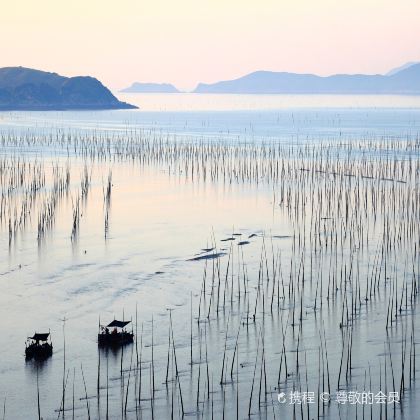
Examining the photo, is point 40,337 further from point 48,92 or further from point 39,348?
point 48,92

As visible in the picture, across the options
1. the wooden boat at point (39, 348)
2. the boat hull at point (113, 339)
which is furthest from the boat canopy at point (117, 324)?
the wooden boat at point (39, 348)

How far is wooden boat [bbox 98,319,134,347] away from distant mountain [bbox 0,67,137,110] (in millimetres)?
83774

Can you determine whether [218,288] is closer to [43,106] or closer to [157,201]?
[157,201]

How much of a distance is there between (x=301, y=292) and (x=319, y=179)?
10.3 m

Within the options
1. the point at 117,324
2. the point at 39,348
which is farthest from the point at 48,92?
the point at 39,348

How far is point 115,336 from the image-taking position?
786cm

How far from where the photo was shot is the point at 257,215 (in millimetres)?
15711

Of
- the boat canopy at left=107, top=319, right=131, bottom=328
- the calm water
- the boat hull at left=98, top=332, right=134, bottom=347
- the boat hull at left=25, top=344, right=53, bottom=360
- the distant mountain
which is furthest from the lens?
the distant mountain

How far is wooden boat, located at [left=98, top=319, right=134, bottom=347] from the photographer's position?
7.84 m

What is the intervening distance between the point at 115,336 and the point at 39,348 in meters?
0.77

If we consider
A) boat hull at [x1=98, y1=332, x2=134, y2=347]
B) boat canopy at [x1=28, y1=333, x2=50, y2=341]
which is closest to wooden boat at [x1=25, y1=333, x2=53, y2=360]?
boat canopy at [x1=28, y1=333, x2=50, y2=341]

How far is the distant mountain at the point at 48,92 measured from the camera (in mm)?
92500

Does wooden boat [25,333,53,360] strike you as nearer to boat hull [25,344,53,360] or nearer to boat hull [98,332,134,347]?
boat hull [25,344,53,360]

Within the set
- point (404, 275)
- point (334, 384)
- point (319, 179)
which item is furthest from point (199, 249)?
point (319, 179)
